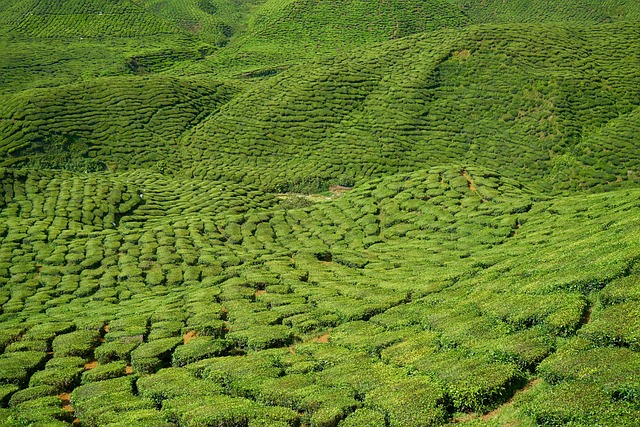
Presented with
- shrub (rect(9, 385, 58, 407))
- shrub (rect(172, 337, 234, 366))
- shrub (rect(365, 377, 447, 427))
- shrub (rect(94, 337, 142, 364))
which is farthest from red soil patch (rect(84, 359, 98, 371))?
shrub (rect(365, 377, 447, 427))

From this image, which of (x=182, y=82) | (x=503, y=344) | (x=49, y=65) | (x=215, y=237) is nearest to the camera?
(x=503, y=344)

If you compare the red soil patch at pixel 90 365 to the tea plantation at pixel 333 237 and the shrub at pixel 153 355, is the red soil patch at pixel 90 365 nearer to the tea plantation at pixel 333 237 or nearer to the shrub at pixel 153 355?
the tea plantation at pixel 333 237

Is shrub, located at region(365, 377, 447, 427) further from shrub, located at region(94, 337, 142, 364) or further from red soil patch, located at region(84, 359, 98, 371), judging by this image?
red soil patch, located at region(84, 359, 98, 371)

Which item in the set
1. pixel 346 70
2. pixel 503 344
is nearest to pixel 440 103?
pixel 346 70

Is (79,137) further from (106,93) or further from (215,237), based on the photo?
(215,237)

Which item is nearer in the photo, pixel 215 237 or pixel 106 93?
pixel 215 237

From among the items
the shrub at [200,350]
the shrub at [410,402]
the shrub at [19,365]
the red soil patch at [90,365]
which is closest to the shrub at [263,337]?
the shrub at [200,350]
